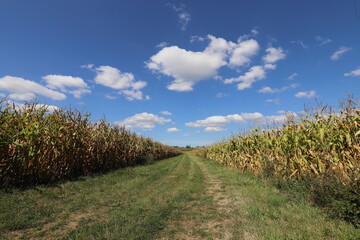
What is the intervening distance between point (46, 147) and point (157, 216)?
6304mm

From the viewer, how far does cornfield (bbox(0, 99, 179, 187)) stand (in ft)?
24.4

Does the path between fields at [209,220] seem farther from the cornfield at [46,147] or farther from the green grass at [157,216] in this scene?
the cornfield at [46,147]

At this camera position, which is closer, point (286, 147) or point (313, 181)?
point (313, 181)

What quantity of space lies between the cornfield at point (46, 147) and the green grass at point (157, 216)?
0.92 m

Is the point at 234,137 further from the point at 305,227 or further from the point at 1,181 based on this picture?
the point at 1,181

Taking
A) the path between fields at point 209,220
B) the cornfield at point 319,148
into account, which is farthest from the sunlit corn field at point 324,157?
the path between fields at point 209,220

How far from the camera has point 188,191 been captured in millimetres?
9156

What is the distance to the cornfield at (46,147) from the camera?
24.4 feet

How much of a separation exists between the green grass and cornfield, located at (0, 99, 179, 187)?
920 mm

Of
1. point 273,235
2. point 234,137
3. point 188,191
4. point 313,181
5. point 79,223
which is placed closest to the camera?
point 273,235

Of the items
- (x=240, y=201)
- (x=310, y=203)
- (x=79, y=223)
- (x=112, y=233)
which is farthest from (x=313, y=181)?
(x=79, y=223)

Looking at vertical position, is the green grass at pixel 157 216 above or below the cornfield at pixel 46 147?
below

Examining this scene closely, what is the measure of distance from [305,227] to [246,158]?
1000 cm

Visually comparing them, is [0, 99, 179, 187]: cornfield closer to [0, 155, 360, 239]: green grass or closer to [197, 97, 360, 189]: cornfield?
[0, 155, 360, 239]: green grass
